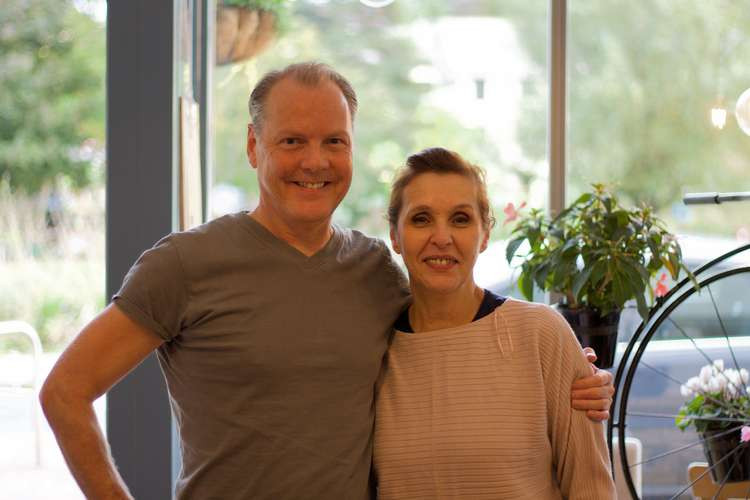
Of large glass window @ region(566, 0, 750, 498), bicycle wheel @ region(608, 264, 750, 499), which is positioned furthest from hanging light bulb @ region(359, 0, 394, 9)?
bicycle wheel @ region(608, 264, 750, 499)

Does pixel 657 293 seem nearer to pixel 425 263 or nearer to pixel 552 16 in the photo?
pixel 552 16

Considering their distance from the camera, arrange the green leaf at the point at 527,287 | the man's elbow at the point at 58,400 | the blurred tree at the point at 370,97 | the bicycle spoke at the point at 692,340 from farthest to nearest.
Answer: the blurred tree at the point at 370,97 → the bicycle spoke at the point at 692,340 → the green leaf at the point at 527,287 → the man's elbow at the point at 58,400

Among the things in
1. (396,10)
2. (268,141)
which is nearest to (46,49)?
(396,10)

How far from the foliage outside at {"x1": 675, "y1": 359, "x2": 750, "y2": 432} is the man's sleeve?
6.28ft

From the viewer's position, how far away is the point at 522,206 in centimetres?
283

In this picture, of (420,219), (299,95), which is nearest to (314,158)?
(299,95)

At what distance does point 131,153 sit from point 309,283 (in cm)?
115

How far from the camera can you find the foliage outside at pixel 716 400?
2912 mm

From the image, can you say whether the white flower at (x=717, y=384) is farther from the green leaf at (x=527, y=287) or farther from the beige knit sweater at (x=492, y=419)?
the beige knit sweater at (x=492, y=419)

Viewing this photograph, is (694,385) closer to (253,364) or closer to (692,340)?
(692,340)

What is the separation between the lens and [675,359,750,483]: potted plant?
2883mm

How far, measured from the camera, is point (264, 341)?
167 centimetres

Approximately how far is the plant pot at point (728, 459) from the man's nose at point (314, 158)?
183 cm

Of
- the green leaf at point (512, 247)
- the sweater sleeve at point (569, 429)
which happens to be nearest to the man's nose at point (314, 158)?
the sweater sleeve at point (569, 429)
